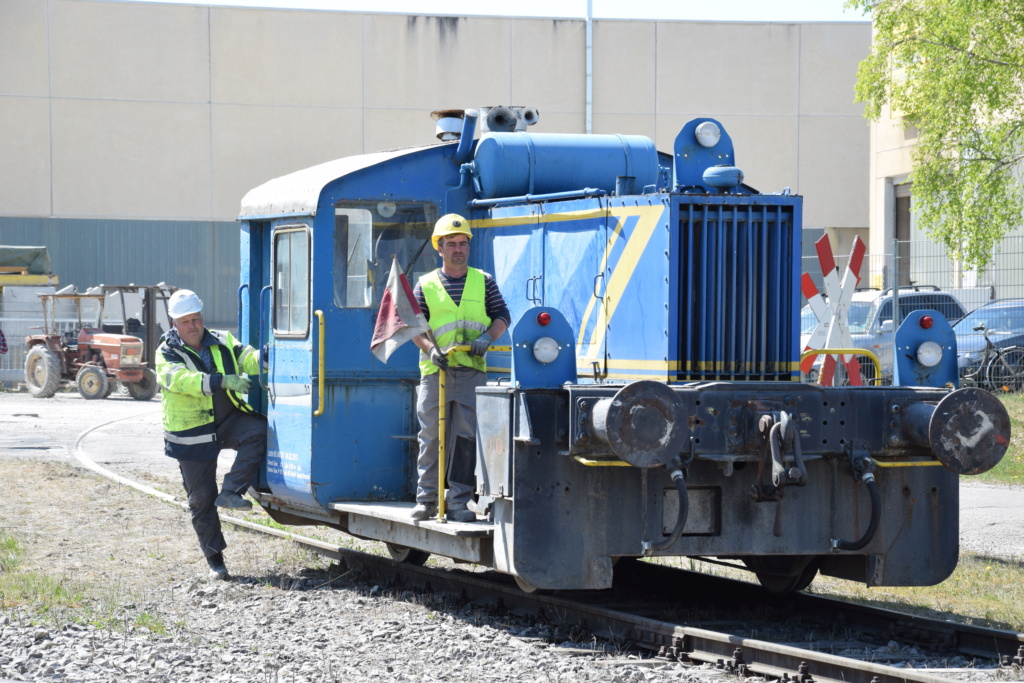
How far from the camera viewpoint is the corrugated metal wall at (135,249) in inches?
1499

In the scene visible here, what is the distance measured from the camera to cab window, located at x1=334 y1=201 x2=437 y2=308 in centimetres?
859

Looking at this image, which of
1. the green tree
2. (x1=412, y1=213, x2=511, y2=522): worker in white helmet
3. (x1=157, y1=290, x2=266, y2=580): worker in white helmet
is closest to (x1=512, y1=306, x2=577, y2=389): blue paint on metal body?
(x1=412, y1=213, x2=511, y2=522): worker in white helmet

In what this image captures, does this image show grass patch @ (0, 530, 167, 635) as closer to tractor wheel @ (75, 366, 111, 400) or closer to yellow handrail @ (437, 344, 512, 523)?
yellow handrail @ (437, 344, 512, 523)

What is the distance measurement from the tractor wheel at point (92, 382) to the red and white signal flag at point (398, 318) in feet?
69.1

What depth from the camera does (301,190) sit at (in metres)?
8.80

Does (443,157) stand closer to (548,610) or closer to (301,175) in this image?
(301,175)

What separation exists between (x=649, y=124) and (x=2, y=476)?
27.4 metres

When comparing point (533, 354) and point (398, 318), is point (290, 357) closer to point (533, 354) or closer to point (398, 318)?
point (398, 318)

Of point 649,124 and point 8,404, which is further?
point 649,124

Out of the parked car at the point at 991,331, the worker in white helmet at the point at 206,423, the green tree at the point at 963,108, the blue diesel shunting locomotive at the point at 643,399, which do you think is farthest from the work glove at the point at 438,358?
the parked car at the point at 991,331

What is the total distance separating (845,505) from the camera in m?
7.18

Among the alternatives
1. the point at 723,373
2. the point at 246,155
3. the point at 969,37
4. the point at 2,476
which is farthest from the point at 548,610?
the point at 246,155

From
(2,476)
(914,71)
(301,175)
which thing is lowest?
(2,476)

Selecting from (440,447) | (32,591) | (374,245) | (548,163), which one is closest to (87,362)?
(32,591)
